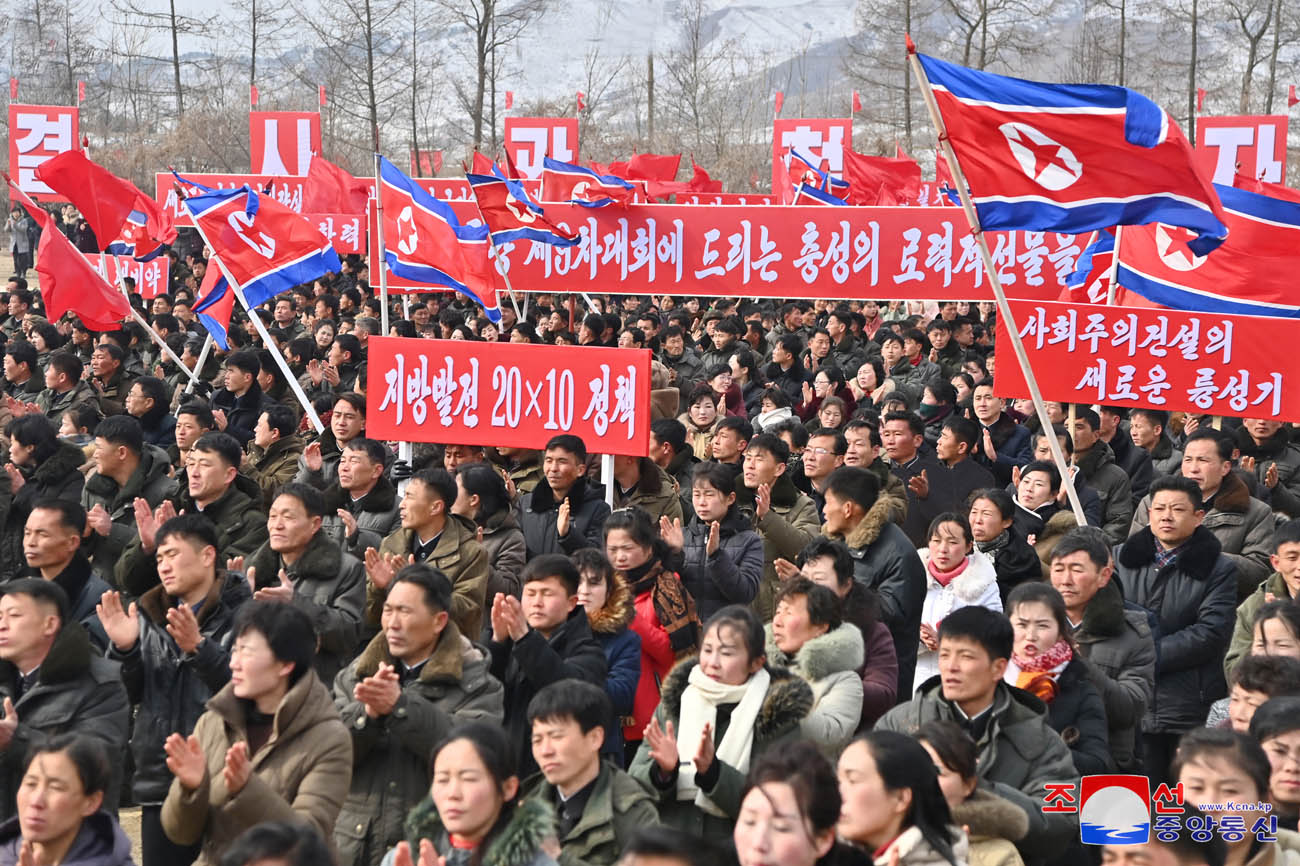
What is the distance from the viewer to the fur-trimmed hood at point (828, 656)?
14.9ft

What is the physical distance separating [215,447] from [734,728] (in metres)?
3.04

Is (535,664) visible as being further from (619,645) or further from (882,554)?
(882,554)

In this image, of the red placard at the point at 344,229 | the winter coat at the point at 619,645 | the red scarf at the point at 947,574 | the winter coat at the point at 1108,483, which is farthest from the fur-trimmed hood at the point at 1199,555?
the red placard at the point at 344,229

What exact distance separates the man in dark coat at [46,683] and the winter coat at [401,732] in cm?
65

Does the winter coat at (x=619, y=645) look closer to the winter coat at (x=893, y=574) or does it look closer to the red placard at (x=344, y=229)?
the winter coat at (x=893, y=574)

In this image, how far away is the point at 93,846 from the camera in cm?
371

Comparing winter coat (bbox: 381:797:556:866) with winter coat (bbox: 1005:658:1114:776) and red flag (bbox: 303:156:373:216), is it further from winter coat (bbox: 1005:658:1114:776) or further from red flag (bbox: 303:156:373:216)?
red flag (bbox: 303:156:373:216)

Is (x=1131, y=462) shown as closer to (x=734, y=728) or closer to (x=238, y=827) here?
(x=734, y=728)

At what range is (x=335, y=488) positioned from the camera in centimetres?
699

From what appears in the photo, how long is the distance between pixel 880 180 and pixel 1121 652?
1386 cm

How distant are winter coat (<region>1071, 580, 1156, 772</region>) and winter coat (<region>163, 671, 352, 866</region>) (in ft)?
7.58

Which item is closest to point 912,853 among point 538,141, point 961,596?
point 961,596

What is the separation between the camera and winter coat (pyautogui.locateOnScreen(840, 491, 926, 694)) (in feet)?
19.0

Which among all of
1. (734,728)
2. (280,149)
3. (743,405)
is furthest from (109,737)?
(280,149)
